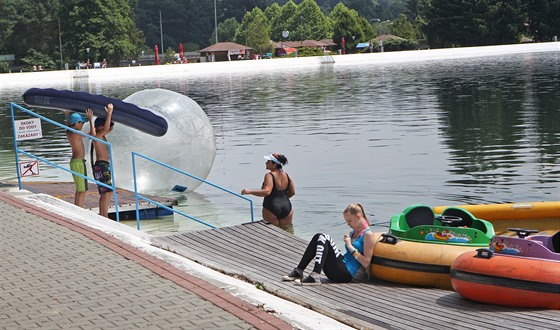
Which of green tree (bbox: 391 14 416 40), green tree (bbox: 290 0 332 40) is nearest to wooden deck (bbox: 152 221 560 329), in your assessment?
green tree (bbox: 391 14 416 40)

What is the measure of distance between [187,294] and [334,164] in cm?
1564

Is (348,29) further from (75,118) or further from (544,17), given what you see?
(75,118)

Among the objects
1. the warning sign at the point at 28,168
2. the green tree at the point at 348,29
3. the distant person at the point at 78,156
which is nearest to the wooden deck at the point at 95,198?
the distant person at the point at 78,156

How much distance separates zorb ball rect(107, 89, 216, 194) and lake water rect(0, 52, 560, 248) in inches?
35.8

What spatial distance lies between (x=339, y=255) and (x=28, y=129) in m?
6.48

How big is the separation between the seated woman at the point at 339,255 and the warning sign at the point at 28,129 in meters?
6.02

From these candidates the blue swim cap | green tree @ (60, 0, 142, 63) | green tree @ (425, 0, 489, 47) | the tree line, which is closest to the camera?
the blue swim cap

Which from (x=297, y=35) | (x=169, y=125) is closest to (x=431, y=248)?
(x=169, y=125)

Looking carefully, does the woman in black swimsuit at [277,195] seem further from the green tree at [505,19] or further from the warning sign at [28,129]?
the green tree at [505,19]

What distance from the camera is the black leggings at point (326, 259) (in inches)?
431

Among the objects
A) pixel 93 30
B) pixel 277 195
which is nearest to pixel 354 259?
pixel 277 195

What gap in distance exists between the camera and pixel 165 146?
17719mm

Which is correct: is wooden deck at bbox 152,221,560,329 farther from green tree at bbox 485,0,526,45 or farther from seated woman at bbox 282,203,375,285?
green tree at bbox 485,0,526,45

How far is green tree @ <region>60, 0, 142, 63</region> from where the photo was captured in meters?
119
